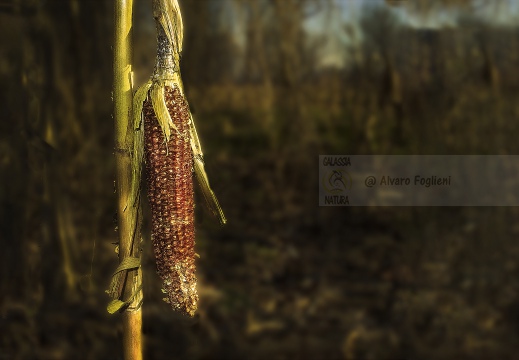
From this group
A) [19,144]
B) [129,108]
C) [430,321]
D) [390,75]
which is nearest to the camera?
[129,108]

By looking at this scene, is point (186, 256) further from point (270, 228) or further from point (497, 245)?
point (497, 245)

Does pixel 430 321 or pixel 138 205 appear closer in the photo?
pixel 138 205

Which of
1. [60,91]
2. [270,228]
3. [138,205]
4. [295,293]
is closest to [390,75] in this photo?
[270,228]

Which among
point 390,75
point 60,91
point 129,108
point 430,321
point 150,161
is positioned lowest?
point 430,321
